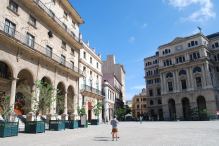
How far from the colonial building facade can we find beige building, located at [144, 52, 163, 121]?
8672 mm

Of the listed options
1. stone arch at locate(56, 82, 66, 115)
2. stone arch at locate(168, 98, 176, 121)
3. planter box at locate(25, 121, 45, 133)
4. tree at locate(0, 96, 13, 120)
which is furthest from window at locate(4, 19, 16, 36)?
stone arch at locate(168, 98, 176, 121)

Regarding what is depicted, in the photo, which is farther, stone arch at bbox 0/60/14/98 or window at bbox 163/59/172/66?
window at bbox 163/59/172/66

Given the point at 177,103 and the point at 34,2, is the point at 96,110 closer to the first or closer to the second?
the point at 34,2

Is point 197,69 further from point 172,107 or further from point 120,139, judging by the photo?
point 120,139

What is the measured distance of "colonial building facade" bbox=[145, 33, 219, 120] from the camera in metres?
55.7

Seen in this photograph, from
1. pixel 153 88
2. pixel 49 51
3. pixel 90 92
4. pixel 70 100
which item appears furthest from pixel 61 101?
pixel 153 88

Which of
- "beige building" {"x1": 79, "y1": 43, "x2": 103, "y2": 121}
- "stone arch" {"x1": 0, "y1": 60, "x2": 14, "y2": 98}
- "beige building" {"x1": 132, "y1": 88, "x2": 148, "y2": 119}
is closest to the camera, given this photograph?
"stone arch" {"x1": 0, "y1": 60, "x2": 14, "y2": 98}

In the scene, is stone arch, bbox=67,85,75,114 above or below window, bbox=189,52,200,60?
below

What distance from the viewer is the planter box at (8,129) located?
14.0 metres

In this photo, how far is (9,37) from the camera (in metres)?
19.2

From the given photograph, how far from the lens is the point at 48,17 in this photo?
87.3ft

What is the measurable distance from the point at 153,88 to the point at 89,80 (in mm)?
38523

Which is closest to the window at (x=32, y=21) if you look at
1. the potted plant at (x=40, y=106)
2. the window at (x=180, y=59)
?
the potted plant at (x=40, y=106)

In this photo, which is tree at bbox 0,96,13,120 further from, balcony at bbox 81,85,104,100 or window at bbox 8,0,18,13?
balcony at bbox 81,85,104,100
